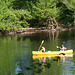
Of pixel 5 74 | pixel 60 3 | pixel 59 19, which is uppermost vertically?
pixel 60 3

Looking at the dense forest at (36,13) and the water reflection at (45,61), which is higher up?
the dense forest at (36,13)

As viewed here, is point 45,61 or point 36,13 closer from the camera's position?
point 45,61

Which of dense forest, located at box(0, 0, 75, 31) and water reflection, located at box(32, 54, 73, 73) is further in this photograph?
dense forest, located at box(0, 0, 75, 31)

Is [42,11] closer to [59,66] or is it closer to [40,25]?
[40,25]

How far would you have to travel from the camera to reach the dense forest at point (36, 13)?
5933 centimetres

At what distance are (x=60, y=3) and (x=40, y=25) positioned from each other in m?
9.48

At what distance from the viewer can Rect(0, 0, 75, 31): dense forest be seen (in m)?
59.3

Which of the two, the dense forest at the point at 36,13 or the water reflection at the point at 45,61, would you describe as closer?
the water reflection at the point at 45,61

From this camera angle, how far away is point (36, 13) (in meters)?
71.0

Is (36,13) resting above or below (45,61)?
above

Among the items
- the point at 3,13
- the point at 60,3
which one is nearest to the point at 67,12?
the point at 60,3

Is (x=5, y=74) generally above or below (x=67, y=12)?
below

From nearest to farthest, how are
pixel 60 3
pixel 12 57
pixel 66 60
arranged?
pixel 66 60 < pixel 12 57 < pixel 60 3

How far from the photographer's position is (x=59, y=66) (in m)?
24.7
